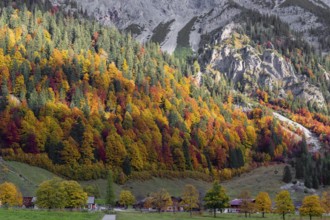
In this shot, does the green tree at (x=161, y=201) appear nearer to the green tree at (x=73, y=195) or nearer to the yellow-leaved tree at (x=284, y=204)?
the green tree at (x=73, y=195)

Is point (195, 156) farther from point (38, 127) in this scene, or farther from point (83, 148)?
point (38, 127)

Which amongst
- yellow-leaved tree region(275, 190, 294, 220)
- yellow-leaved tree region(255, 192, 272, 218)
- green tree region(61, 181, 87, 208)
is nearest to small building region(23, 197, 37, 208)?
green tree region(61, 181, 87, 208)

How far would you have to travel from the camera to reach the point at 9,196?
98.2 meters

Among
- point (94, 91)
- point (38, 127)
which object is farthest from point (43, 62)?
point (38, 127)

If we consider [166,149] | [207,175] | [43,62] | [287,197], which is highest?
[43,62]

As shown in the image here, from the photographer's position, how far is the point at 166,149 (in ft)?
582

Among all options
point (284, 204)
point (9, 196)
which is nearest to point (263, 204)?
point (284, 204)

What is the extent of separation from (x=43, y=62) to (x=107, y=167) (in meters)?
68.0

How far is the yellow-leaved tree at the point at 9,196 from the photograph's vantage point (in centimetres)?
9744

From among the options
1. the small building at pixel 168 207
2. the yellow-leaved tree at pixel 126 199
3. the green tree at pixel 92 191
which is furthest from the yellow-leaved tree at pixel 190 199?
the green tree at pixel 92 191

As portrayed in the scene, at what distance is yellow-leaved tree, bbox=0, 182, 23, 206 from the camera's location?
3836 inches

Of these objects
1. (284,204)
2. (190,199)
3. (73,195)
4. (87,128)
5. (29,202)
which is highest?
(87,128)

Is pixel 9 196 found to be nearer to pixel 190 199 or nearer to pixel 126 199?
pixel 126 199

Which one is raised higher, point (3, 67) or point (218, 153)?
point (3, 67)
